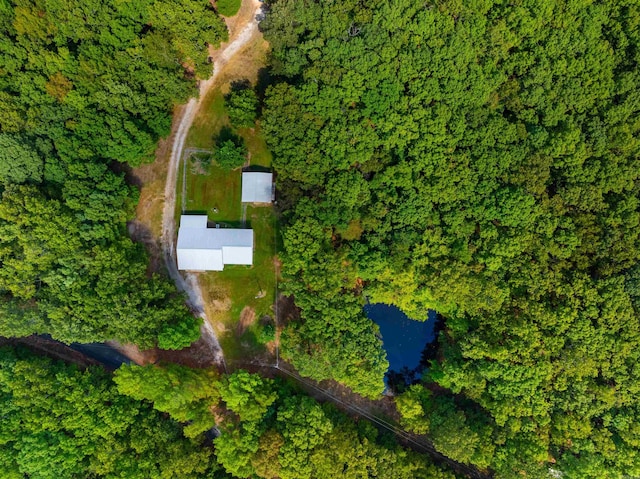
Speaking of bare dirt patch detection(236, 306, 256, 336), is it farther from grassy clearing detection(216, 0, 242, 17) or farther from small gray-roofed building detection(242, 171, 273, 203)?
→ grassy clearing detection(216, 0, 242, 17)

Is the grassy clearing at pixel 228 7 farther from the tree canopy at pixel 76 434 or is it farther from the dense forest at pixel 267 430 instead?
the tree canopy at pixel 76 434

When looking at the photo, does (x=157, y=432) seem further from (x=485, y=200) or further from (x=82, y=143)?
(x=485, y=200)

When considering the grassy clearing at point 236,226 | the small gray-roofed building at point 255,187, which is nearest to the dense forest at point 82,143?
the grassy clearing at point 236,226

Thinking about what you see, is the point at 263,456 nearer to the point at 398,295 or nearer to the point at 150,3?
the point at 398,295

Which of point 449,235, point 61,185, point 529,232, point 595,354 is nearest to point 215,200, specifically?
point 61,185

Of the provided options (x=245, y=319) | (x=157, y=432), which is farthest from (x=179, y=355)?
(x=245, y=319)
